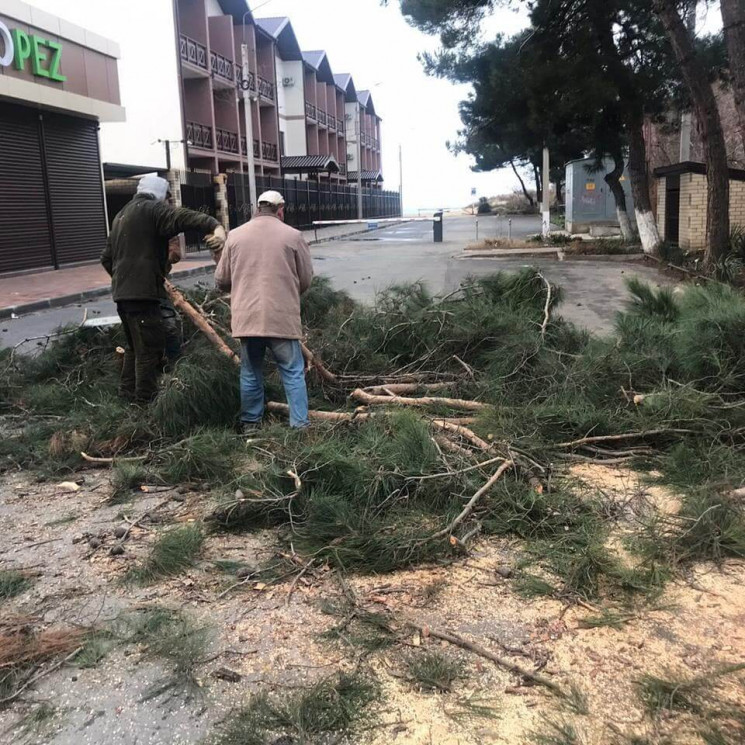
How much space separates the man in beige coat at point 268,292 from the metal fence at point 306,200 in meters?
26.8

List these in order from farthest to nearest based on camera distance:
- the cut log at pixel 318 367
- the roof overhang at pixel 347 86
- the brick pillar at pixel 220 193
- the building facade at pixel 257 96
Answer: the roof overhang at pixel 347 86
the building facade at pixel 257 96
the brick pillar at pixel 220 193
the cut log at pixel 318 367

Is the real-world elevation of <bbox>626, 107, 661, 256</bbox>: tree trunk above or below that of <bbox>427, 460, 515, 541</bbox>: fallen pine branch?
above

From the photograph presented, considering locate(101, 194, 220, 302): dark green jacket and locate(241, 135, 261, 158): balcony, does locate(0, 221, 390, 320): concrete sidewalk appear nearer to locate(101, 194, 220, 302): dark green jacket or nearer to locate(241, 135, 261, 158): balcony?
locate(101, 194, 220, 302): dark green jacket

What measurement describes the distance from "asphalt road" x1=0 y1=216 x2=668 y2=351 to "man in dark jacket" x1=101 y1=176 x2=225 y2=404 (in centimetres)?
222

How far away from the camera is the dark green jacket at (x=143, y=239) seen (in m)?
5.32

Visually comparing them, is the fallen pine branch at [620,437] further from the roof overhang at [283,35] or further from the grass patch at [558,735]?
the roof overhang at [283,35]

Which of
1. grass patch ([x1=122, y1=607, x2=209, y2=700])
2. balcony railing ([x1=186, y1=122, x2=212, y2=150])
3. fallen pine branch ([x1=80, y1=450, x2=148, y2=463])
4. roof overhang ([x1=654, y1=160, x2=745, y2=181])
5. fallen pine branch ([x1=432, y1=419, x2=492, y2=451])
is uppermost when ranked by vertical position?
balcony railing ([x1=186, y1=122, x2=212, y2=150])

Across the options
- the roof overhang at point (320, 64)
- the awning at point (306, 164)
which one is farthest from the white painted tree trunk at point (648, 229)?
the roof overhang at point (320, 64)

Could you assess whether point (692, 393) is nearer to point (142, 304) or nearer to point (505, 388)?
point (505, 388)

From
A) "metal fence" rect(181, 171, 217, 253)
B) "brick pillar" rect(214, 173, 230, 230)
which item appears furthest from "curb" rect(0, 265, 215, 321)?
"brick pillar" rect(214, 173, 230, 230)

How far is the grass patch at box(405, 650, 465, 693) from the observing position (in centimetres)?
248

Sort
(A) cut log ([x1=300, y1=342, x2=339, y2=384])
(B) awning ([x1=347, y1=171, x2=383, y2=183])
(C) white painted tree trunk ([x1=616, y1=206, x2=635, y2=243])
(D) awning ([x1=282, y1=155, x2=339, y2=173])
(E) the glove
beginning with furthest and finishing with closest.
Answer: (B) awning ([x1=347, y1=171, x2=383, y2=183]) → (D) awning ([x1=282, y1=155, x2=339, y2=173]) → (C) white painted tree trunk ([x1=616, y1=206, x2=635, y2=243]) → (A) cut log ([x1=300, y1=342, x2=339, y2=384]) → (E) the glove

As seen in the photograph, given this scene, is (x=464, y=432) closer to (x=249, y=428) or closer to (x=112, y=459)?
(x=249, y=428)

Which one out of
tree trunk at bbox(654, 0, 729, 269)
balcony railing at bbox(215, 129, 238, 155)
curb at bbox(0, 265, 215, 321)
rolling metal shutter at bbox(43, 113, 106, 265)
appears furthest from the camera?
balcony railing at bbox(215, 129, 238, 155)
